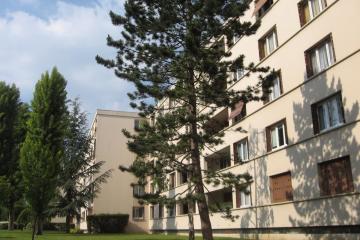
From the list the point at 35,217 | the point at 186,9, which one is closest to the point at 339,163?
the point at 186,9

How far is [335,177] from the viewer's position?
664 inches

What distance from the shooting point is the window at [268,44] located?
23.2 m

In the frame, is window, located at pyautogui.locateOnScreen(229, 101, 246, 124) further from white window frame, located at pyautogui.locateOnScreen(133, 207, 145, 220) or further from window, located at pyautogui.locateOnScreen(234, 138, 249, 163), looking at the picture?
white window frame, located at pyautogui.locateOnScreen(133, 207, 145, 220)

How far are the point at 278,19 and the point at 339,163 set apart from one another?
9.46 meters

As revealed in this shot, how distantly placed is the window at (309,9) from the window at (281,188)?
777 cm

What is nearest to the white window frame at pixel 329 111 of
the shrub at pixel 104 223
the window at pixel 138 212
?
the shrub at pixel 104 223

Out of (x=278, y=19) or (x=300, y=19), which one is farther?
(x=278, y=19)

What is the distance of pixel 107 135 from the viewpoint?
53.2m

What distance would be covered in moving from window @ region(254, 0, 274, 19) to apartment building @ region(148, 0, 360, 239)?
68 mm

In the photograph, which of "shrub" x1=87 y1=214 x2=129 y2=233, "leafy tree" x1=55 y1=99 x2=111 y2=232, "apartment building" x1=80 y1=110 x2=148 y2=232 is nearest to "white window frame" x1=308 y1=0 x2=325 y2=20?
"leafy tree" x1=55 y1=99 x2=111 y2=232

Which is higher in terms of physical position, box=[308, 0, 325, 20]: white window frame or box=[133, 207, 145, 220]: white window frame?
box=[308, 0, 325, 20]: white window frame

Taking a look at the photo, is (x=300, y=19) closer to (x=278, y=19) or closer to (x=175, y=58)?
(x=278, y=19)

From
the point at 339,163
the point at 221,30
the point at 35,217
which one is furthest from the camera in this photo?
the point at 35,217

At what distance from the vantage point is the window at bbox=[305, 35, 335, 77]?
18.1 m
